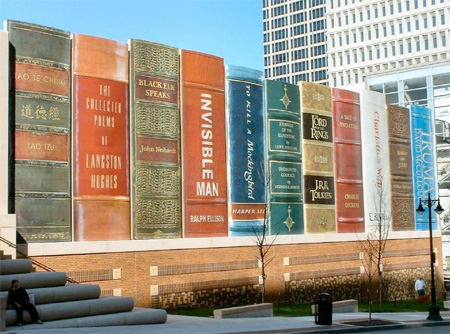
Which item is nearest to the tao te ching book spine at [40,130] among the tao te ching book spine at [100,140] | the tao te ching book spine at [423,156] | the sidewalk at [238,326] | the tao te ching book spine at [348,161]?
the tao te ching book spine at [100,140]

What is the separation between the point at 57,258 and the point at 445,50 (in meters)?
101

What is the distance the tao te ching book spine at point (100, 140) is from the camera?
Answer: 93.1 feet

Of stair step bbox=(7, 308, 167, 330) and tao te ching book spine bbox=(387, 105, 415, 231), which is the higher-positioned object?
tao te ching book spine bbox=(387, 105, 415, 231)

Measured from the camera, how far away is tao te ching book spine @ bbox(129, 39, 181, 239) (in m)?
30.2

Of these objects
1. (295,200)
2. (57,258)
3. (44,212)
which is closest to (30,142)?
(44,212)

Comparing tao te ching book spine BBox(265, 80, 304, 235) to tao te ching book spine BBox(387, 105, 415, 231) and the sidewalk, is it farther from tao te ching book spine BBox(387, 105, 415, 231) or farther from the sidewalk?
tao te ching book spine BBox(387, 105, 415, 231)

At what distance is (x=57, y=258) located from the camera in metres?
26.8

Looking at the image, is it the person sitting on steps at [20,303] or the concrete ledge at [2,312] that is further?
the person sitting on steps at [20,303]

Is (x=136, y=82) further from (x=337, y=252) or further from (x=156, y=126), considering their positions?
(x=337, y=252)

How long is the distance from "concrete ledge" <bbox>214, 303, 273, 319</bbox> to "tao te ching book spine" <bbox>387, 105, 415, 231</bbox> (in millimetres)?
16954

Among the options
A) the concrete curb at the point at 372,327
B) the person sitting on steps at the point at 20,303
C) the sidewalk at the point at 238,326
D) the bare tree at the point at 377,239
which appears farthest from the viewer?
the bare tree at the point at 377,239

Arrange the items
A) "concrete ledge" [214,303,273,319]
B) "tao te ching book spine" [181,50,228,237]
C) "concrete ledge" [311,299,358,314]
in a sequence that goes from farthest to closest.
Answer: "tao te ching book spine" [181,50,228,237], "concrete ledge" [311,299,358,314], "concrete ledge" [214,303,273,319]

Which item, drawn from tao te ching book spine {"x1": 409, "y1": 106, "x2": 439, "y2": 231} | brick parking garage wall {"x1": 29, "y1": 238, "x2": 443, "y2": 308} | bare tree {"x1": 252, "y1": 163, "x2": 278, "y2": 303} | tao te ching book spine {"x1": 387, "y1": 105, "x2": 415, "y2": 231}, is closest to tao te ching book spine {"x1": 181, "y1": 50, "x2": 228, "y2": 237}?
brick parking garage wall {"x1": 29, "y1": 238, "x2": 443, "y2": 308}

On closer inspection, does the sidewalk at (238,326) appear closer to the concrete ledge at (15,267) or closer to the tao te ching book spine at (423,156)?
the concrete ledge at (15,267)
